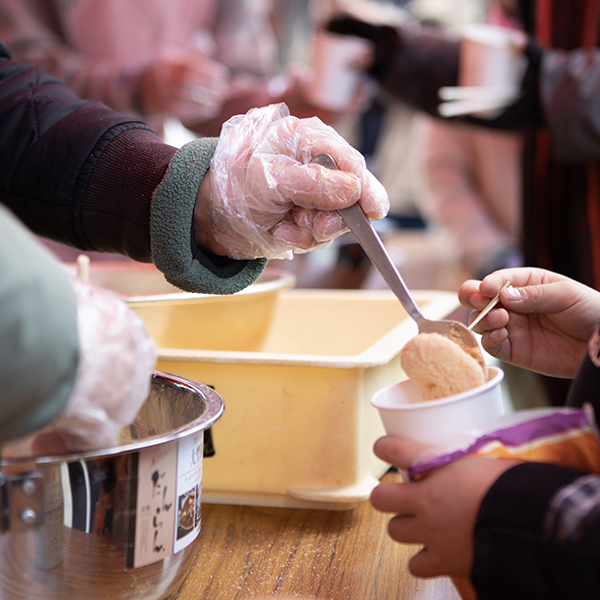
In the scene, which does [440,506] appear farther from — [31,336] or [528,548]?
[31,336]

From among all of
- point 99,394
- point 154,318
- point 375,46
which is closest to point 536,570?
point 99,394

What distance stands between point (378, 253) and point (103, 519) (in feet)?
1.10

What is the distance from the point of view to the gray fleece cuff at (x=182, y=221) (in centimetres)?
63

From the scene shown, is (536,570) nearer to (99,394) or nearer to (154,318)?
(99,394)

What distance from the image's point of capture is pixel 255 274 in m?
0.75

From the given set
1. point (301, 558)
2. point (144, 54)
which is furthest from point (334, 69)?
point (301, 558)

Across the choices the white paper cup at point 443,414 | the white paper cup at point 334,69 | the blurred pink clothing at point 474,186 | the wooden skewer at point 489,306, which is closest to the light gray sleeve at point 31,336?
the white paper cup at point 443,414

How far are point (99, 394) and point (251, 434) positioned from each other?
330mm

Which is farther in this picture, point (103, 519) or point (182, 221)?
point (182, 221)

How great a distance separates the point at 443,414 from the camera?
1.45ft

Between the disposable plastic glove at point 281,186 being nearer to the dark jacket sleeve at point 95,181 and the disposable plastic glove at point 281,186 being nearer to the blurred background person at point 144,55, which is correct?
the dark jacket sleeve at point 95,181

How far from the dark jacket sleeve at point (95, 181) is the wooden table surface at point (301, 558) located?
0.28m

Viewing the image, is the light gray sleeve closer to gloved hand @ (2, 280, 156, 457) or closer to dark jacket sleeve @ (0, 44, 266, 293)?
gloved hand @ (2, 280, 156, 457)

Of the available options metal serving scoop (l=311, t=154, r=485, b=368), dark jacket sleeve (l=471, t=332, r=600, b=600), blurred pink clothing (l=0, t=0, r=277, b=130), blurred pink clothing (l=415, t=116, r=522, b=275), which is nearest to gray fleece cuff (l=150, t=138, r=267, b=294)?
metal serving scoop (l=311, t=154, r=485, b=368)
